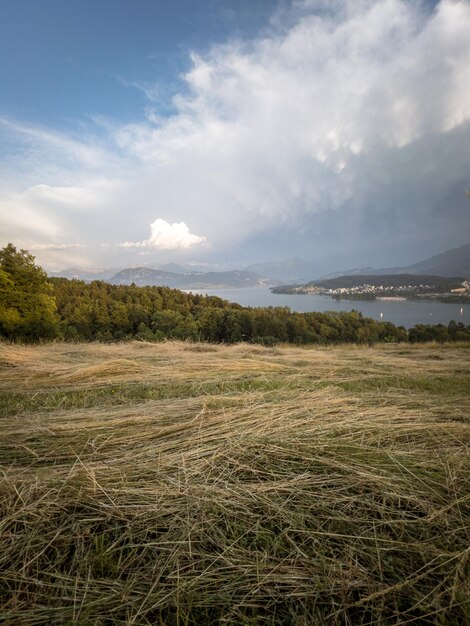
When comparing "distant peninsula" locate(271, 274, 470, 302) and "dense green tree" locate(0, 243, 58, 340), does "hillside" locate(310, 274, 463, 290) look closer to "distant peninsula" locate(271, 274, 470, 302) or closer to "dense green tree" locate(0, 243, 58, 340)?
"distant peninsula" locate(271, 274, 470, 302)

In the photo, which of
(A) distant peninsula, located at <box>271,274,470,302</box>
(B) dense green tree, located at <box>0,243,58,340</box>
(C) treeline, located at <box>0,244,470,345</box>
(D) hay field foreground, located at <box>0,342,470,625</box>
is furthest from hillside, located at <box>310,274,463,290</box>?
(D) hay field foreground, located at <box>0,342,470,625</box>

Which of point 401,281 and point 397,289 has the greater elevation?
point 401,281

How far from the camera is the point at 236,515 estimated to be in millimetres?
1429

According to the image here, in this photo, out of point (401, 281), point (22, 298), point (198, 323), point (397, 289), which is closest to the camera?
point (22, 298)

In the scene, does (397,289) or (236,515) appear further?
(397,289)

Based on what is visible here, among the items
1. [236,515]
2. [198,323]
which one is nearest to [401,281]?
[198,323]

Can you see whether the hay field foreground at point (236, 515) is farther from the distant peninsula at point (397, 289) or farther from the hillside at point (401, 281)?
the hillside at point (401, 281)

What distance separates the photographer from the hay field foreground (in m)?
1.04

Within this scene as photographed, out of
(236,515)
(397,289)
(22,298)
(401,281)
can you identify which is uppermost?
(401,281)

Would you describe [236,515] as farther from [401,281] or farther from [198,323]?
[401,281]

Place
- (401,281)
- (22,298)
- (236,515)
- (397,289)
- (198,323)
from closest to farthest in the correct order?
1. (236,515)
2. (22,298)
3. (198,323)
4. (397,289)
5. (401,281)

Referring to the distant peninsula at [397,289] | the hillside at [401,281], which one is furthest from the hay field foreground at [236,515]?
the hillside at [401,281]

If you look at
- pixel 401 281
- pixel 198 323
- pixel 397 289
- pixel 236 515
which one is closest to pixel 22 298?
pixel 198 323

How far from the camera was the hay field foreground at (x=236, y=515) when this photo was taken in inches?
40.8
